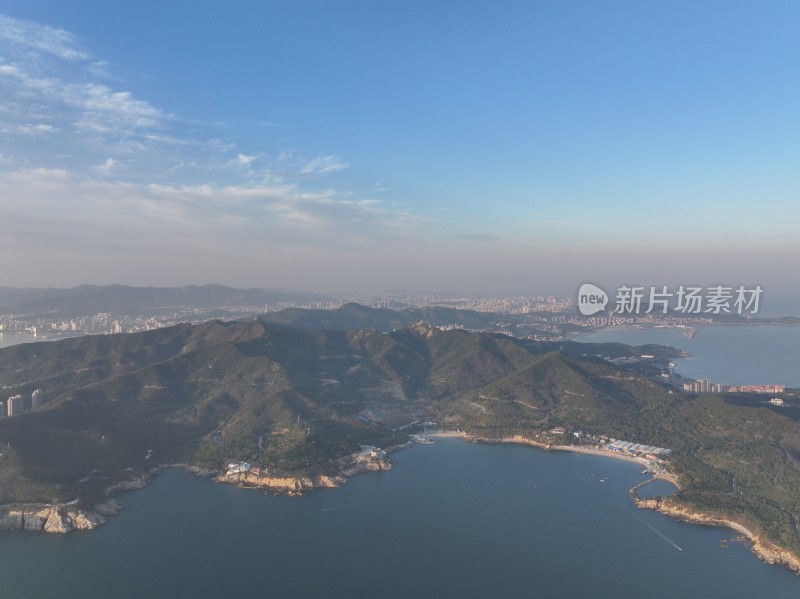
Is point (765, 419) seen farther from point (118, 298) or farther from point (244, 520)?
point (118, 298)

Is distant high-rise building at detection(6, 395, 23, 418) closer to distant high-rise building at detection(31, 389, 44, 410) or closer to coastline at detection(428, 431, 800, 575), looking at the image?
distant high-rise building at detection(31, 389, 44, 410)

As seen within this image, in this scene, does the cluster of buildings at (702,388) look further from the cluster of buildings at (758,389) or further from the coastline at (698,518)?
the coastline at (698,518)

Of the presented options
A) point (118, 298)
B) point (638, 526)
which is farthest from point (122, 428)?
point (118, 298)

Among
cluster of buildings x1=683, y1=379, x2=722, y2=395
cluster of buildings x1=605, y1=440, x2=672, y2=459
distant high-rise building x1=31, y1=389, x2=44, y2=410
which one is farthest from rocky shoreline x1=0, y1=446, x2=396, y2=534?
cluster of buildings x1=683, y1=379, x2=722, y2=395

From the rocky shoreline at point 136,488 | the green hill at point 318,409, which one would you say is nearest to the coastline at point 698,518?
the green hill at point 318,409

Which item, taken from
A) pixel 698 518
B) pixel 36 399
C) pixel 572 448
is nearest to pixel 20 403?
pixel 36 399
